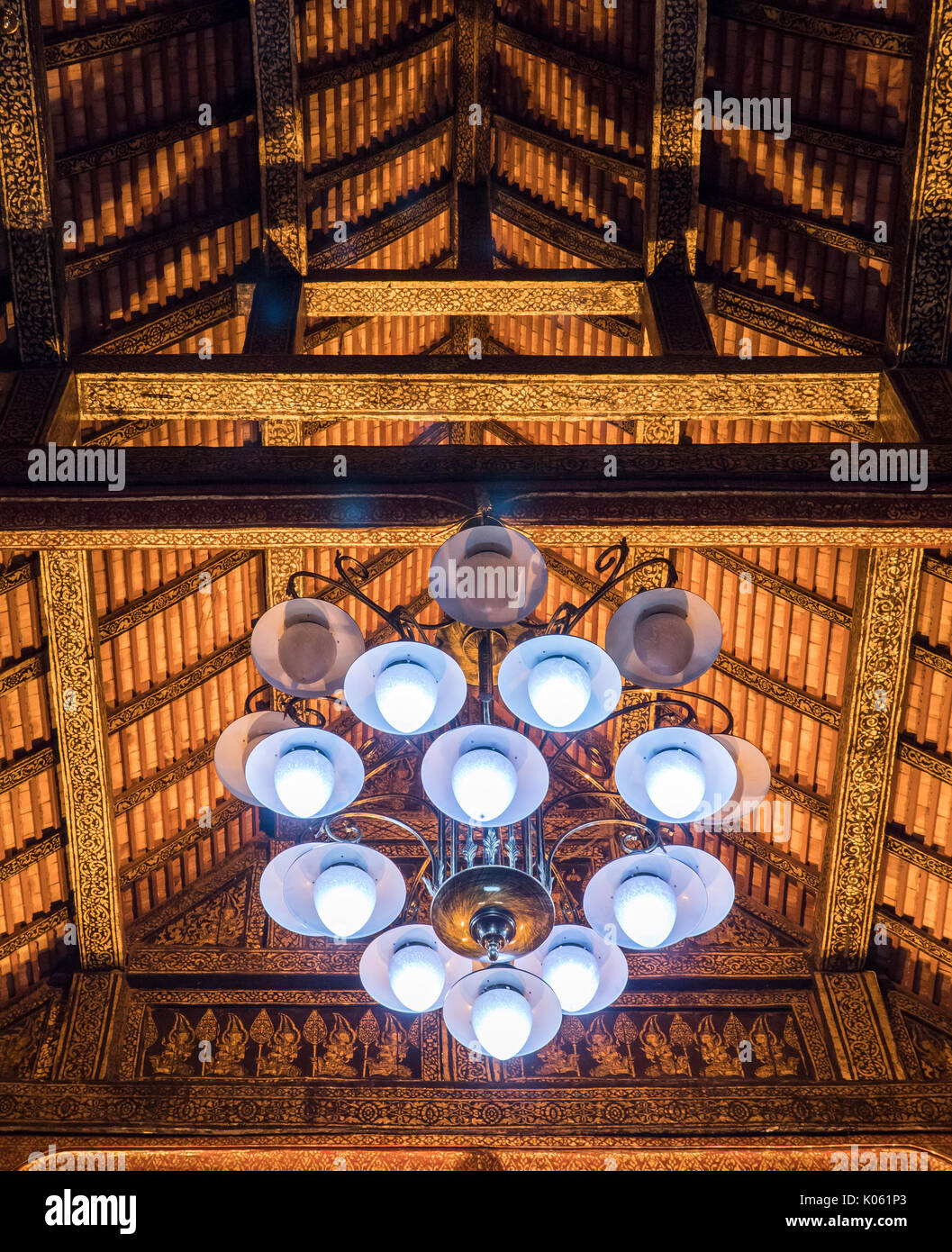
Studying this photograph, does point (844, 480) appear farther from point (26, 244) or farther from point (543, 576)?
point (26, 244)

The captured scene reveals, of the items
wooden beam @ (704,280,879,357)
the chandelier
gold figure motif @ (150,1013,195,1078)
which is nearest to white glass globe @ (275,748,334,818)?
the chandelier

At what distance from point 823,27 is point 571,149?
4.91 feet

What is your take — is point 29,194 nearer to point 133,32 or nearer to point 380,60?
point 133,32

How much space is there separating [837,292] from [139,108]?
128 inches

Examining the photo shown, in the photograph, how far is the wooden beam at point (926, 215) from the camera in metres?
4.33

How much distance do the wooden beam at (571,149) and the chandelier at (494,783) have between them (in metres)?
2.90

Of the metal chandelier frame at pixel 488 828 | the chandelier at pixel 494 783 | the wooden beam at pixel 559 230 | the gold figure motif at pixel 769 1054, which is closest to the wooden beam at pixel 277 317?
the wooden beam at pixel 559 230

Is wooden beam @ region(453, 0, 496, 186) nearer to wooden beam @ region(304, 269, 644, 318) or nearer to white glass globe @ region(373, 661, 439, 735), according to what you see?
wooden beam @ region(304, 269, 644, 318)

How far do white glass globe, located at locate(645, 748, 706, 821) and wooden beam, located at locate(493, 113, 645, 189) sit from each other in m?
3.55

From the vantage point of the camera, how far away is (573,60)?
19.3 feet

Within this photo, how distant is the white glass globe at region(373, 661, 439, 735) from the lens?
3.26m

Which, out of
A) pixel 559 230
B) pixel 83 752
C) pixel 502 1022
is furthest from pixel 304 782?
pixel 559 230

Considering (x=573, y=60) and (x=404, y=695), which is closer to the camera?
(x=404, y=695)
